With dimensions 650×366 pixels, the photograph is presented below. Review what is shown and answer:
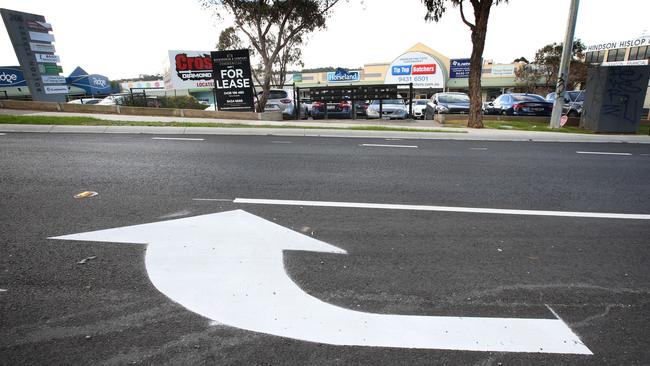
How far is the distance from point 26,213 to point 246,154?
4.22m

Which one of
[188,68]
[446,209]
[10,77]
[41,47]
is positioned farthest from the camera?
[10,77]

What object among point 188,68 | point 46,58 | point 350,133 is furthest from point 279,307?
point 188,68

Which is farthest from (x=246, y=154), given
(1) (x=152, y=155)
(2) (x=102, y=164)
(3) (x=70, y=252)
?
(3) (x=70, y=252)

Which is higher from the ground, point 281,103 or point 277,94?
point 277,94

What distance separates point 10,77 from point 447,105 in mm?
51645

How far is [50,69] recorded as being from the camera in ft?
67.0

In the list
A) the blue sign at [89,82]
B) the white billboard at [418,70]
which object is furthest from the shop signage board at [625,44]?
the blue sign at [89,82]

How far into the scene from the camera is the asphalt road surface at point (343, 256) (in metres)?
1.98

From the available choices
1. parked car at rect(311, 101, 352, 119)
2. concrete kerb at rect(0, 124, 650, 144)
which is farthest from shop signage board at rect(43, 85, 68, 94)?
parked car at rect(311, 101, 352, 119)

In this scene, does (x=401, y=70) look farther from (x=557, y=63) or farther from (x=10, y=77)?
(x=10, y=77)

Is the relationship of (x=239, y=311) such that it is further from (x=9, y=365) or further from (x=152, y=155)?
(x=152, y=155)

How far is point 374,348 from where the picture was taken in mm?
1980

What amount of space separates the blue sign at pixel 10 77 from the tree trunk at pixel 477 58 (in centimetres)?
5152

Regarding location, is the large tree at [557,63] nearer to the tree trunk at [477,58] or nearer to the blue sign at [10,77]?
the tree trunk at [477,58]
